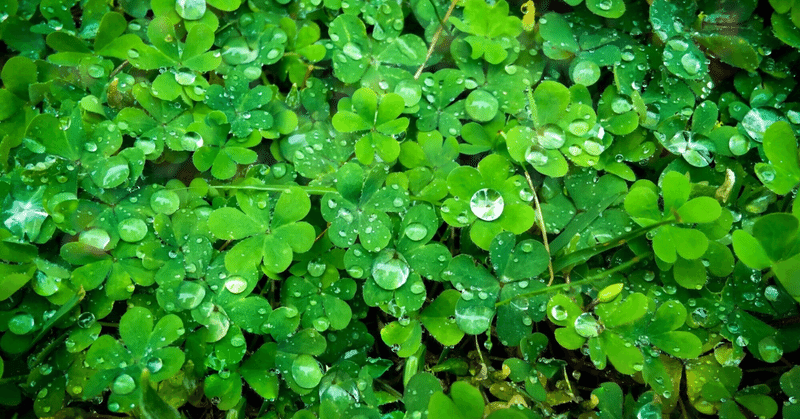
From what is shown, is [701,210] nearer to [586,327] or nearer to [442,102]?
[586,327]

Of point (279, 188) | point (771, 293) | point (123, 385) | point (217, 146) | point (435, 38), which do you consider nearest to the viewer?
point (123, 385)

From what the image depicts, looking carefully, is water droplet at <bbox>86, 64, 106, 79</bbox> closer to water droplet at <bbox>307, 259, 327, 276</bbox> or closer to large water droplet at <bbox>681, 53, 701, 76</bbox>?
water droplet at <bbox>307, 259, 327, 276</bbox>

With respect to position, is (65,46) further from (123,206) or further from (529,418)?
(529,418)

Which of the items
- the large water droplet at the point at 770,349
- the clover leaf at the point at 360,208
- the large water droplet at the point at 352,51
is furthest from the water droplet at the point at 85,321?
the large water droplet at the point at 770,349

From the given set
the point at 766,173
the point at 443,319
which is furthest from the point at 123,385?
the point at 766,173

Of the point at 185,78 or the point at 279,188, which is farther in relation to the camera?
the point at 185,78

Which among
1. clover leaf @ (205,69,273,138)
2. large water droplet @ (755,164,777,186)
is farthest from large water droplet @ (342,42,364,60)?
large water droplet @ (755,164,777,186)
